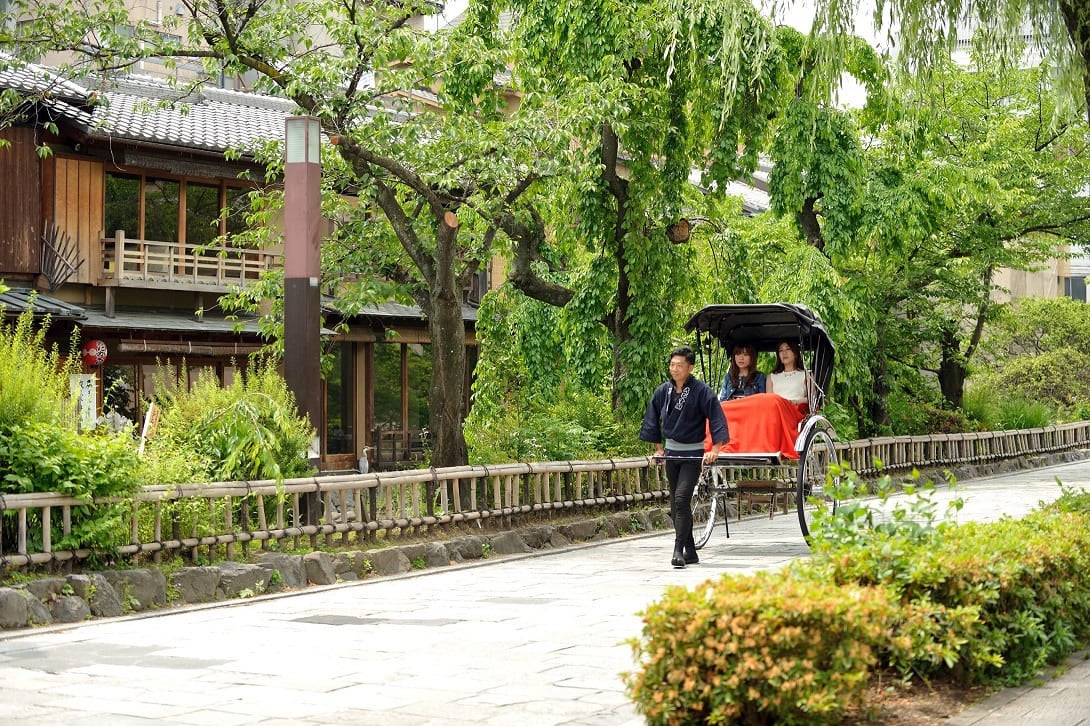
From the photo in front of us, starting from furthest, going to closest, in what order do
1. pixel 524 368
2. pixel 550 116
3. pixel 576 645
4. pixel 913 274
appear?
pixel 913 274
pixel 524 368
pixel 550 116
pixel 576 645

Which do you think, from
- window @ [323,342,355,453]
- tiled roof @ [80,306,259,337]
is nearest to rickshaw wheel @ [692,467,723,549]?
tiled roof @ [80,306,259,337]

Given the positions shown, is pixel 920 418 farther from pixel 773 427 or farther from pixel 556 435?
pixel 773 427

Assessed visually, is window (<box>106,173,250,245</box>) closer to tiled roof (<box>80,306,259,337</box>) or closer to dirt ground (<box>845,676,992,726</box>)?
tiled roof (<box>80,306,259,337</box>)

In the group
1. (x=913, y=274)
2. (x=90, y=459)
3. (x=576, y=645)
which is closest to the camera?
(x=576, y=645)

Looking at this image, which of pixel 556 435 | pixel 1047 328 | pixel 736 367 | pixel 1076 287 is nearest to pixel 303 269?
pixel 556 435

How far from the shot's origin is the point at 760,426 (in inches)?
497

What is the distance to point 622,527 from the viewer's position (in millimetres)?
15203

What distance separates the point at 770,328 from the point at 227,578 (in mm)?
7340

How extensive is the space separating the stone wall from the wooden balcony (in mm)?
12478

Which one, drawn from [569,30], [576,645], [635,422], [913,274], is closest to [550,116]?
[569,30]

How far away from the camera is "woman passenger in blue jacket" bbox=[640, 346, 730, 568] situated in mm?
11555

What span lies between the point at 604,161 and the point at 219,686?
12.1 metres

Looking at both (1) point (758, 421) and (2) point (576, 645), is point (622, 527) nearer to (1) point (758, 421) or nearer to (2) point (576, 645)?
(1) point (758, 421)

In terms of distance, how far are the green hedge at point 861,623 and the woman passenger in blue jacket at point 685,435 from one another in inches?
164
